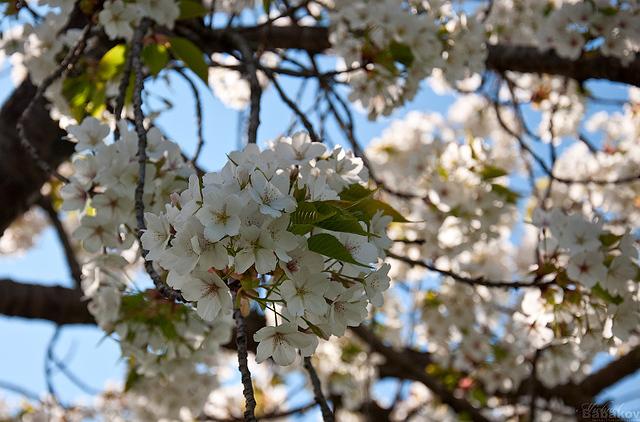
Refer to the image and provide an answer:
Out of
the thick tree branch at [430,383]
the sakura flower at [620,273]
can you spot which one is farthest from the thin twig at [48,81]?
the thick tree branch at [430,383]

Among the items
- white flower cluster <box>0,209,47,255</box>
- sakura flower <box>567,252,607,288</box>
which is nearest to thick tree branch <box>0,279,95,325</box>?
sakura flower <box>567,252,607,288</box>

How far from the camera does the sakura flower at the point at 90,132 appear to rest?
1355 mm

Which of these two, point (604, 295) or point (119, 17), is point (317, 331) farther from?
point (119, 17)

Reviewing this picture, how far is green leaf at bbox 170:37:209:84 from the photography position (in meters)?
1.62

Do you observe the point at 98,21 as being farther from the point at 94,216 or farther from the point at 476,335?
the point at 476,335

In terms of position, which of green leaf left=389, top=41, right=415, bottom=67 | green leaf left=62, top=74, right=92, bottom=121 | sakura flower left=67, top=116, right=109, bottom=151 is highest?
green leaf left=389, top=41, right=415, bottom=67

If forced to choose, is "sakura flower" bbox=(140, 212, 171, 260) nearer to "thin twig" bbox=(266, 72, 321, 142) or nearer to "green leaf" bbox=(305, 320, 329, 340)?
"green leaf" bbox=(305, 320, 329, 340)

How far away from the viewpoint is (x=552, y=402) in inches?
136

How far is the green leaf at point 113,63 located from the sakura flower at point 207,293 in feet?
3.21

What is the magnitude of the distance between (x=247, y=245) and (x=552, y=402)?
3.08m

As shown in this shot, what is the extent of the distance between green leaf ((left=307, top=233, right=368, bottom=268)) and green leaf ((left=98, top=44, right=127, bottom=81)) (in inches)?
41.4

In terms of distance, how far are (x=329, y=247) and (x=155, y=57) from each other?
100cm

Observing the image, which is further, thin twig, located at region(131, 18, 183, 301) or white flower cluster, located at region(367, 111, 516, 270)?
white flower cluster, located at region(367, 111, 516, 270)

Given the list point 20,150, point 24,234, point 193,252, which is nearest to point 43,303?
point 20,150
